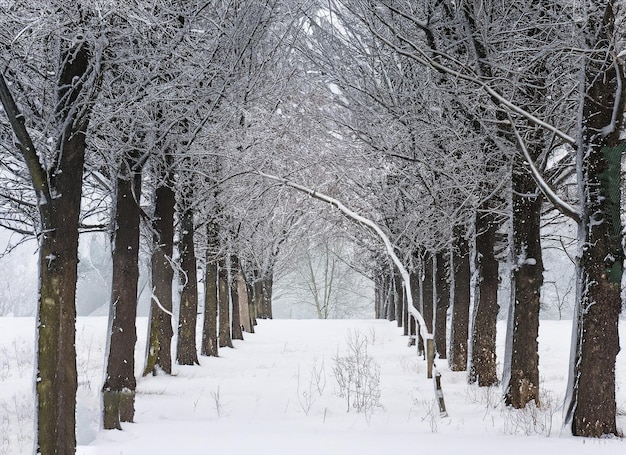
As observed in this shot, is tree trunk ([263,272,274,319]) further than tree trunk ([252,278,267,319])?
Yes

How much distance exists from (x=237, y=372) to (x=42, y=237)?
29.2ft

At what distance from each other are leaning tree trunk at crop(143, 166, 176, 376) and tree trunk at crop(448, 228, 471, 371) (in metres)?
6.14

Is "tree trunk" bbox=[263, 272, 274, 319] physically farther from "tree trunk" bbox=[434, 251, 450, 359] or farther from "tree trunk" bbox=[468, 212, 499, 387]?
"tree trunk" bbox=[468, 212, 499, 387]

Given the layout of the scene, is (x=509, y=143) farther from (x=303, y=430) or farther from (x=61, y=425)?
(x=61, y=425)

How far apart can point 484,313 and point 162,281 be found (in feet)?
20.1

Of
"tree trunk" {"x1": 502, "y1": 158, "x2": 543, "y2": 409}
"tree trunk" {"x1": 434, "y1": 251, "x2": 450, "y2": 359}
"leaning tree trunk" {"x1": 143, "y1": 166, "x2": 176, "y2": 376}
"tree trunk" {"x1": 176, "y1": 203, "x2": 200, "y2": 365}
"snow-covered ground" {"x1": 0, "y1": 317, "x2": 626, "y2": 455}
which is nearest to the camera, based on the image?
"snow-covered ground" {"x1": 0, "y1": 317, "x2": 626, "y2": 455}

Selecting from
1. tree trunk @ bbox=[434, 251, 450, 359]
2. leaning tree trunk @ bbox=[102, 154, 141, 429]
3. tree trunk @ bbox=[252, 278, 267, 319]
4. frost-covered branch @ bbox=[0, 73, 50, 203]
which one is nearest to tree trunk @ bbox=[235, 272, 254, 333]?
tree trunk @ bbox=[252, 278, 267, 319]

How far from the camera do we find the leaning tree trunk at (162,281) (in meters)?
12.4

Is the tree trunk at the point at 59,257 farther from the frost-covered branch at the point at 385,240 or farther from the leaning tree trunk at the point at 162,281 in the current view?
the leaning tree trunk at the point at 162,281

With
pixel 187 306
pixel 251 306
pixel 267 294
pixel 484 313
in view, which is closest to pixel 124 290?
pixel 187 306

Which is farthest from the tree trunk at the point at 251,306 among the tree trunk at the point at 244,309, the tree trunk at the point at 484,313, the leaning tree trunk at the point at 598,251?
the leaning tree trunk at the point at 598,251

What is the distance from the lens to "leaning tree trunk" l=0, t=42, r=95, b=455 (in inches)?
250

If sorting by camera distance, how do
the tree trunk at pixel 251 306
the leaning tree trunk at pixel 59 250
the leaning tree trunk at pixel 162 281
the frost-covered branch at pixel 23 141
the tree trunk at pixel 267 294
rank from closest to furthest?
the frost-covered branch at pixel 23 141
the leaning tree trunk at pixel 59 250
the leaning tree trunk at pixel 162 281
the tree trunk at pixel 251 306
the tree trunk at pixel 267 294

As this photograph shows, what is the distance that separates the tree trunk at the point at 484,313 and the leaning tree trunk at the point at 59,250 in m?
7.83
